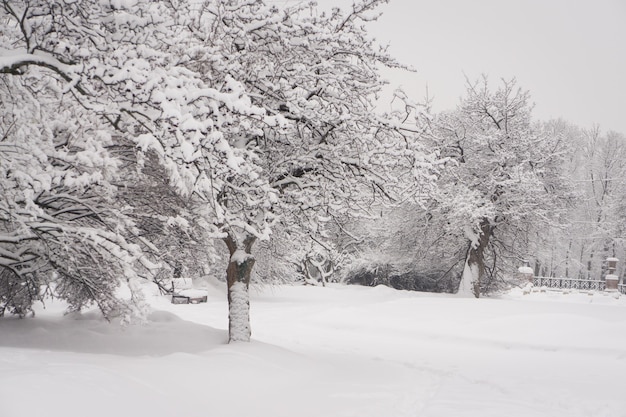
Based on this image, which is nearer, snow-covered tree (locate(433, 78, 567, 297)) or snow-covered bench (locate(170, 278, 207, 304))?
snow-covered tree (locate(433, 78, 567, 297))

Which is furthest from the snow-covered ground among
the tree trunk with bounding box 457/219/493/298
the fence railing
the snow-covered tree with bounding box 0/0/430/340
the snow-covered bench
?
the fence railing

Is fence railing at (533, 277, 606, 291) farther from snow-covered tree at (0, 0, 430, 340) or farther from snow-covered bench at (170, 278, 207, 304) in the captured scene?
snow-covered tree at (0, 0, 430, 340)

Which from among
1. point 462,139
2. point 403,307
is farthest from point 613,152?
point 403,307

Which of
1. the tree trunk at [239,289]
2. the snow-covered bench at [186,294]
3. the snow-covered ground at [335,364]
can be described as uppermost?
the tree trunk at [239,289]

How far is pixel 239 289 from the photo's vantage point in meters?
10.0

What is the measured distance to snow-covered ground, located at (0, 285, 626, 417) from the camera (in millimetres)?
5070

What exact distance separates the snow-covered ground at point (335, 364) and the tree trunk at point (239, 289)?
0.52 meters

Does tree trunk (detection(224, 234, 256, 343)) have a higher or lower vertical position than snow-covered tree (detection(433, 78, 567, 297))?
lower

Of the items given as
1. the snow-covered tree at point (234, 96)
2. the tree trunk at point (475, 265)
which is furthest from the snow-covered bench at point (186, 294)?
the snow-covered tree at point (234, 96)

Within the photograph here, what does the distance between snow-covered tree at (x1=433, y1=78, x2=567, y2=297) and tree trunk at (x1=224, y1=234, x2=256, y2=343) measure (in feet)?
44.6

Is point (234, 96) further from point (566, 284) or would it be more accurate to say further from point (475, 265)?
point (566, 284)

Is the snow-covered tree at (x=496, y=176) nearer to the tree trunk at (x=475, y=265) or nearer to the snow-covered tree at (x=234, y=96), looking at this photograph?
the tree trunk at (x=475, y=265)

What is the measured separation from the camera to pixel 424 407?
714cm

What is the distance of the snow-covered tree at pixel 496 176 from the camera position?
22375 mm
